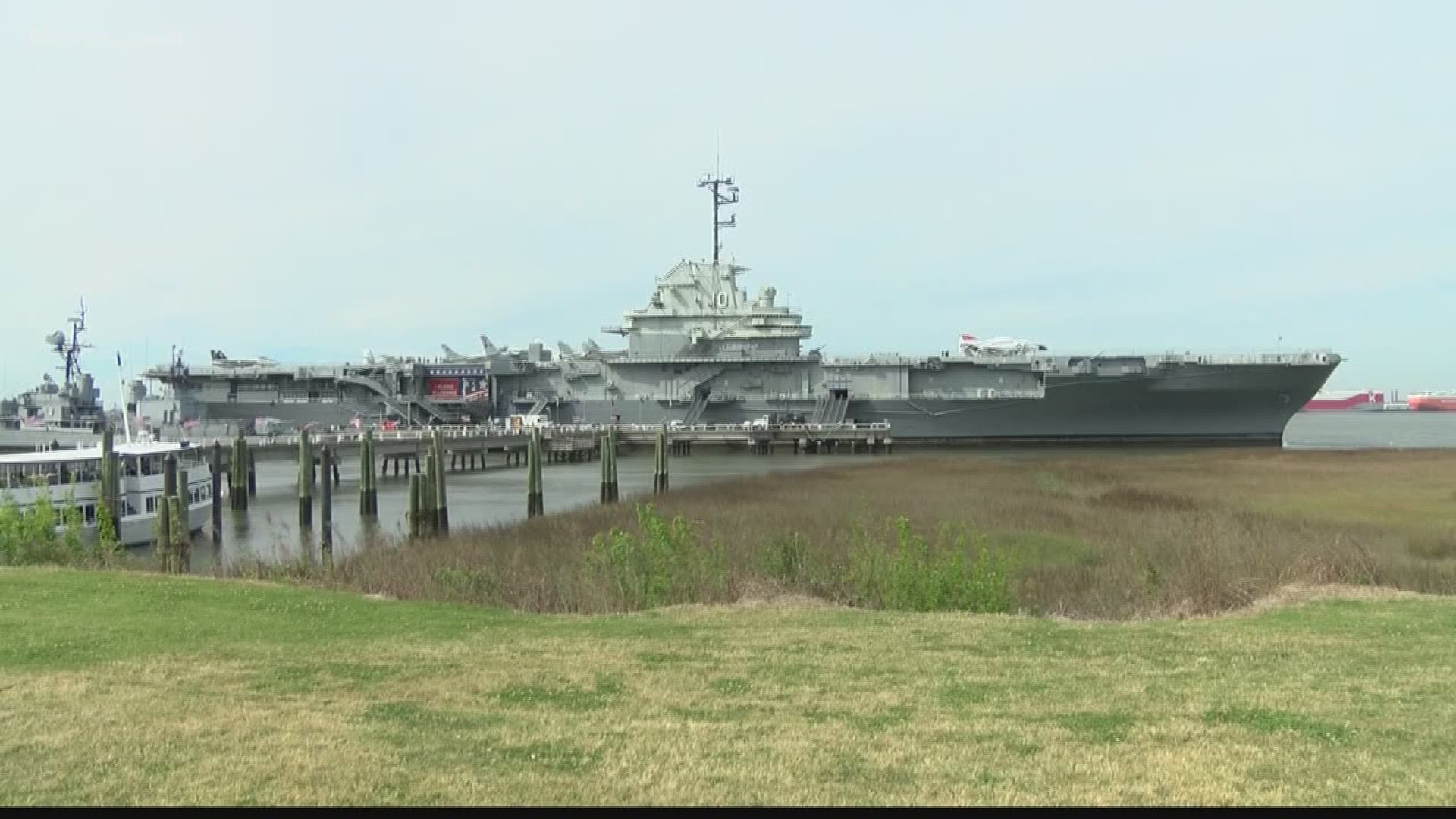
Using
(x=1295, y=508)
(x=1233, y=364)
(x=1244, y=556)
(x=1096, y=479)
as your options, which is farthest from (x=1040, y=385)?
(x=1244, y=556)

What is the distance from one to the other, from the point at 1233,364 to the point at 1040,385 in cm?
900

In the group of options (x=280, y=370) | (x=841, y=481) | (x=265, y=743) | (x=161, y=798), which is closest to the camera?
(x=161, y=798)

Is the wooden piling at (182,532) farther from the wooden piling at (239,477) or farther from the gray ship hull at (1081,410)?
the gray ship hull at (1081,410)

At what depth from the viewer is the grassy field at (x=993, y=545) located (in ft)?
37.0

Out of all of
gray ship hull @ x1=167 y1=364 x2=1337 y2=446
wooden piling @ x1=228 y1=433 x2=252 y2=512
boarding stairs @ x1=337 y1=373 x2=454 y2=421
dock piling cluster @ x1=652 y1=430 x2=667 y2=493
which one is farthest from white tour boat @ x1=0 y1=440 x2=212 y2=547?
gray ship hull @ x1=167 y1=364 x2=1337 y2=446

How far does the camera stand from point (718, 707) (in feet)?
19.6

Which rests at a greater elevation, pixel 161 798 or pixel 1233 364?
pixel 1233 364

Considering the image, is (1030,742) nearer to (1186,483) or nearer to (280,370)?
(1186,483)

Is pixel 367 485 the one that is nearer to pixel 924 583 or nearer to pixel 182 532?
pixel 182 532

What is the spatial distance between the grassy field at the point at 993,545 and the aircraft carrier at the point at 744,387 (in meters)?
21.8

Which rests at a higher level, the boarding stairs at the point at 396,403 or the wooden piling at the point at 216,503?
the boarding stairs at the point at 396,403

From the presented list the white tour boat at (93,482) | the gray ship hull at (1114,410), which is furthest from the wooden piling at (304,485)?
the gray ship hull at (1114,410)

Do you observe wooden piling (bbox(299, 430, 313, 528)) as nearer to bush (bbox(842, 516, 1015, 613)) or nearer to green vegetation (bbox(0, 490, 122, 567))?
green vegetation (bbox(0, 490, 122, 567))

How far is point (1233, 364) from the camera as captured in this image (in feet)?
175
